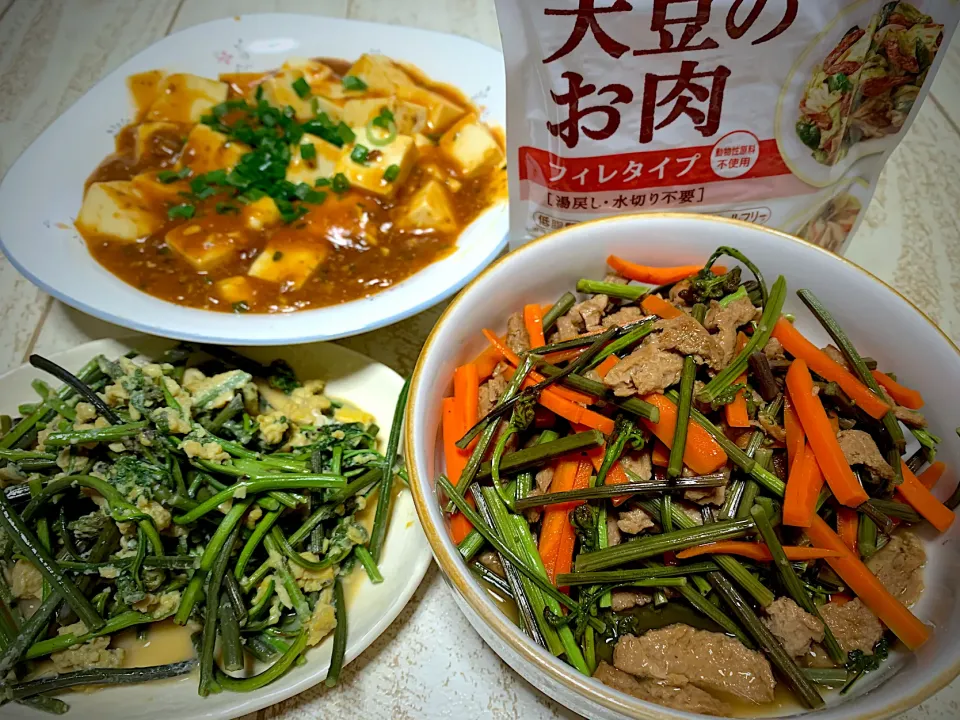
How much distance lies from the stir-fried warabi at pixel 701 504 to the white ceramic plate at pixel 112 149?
37 centimetres

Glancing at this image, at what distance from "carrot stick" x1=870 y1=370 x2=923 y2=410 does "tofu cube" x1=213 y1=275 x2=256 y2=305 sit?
1.14 metres

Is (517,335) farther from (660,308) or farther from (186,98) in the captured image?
(186,98)

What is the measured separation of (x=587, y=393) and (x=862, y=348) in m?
0.49

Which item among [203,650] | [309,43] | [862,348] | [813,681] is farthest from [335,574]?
[309,43]

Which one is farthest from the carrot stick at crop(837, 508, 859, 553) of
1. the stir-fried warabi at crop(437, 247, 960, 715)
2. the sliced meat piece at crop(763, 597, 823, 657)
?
the sliced meat piece at crop(763, 597, 823, 657)

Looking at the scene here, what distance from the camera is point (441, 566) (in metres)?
0.87

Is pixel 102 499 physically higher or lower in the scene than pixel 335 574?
higher

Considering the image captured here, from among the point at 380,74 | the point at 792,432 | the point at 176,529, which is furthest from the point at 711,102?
the point at 176,529

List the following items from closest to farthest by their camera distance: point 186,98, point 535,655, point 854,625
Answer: point 535,655
point 854,625
point 186,98

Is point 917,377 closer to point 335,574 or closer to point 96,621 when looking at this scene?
point 335,574

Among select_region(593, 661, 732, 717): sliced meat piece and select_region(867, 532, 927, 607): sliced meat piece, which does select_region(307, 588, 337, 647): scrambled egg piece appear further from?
select_region(867, 532, 927, 607): sliced meat piece

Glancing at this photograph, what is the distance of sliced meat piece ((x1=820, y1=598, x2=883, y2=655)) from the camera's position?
89 cm

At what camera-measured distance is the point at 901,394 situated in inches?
39.7

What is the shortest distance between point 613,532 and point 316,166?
1.16 meters
